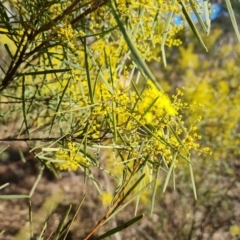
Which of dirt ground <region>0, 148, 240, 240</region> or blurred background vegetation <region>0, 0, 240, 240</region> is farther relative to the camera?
dirt ground <region>0, 148, 240, 240</region>

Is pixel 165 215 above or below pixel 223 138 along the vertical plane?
below

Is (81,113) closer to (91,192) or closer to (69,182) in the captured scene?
(91,192)

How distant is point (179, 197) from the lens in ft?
13.4

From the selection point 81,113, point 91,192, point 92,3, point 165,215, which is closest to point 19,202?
point 91,192

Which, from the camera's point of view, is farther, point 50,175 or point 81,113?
point 50,175

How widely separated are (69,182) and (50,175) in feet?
1.01

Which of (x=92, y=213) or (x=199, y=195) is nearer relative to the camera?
(x=199, y=195)

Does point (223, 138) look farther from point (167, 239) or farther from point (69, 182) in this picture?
point (69, 182)

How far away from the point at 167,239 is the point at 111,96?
3246 millimetres

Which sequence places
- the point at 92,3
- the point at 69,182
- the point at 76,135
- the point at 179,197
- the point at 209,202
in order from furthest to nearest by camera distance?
the point at 69,182
the point at 179,197
the point at 209,202
the point at 76,135
the point at 92,3

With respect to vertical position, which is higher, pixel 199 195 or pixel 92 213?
pixel 199 195

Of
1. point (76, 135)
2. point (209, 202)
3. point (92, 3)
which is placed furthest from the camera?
point (209, 202)

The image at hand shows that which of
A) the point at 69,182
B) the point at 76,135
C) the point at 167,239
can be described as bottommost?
the point at 167,239

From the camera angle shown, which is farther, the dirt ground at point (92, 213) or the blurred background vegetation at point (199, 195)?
the dirt ground at point (92, 213)
